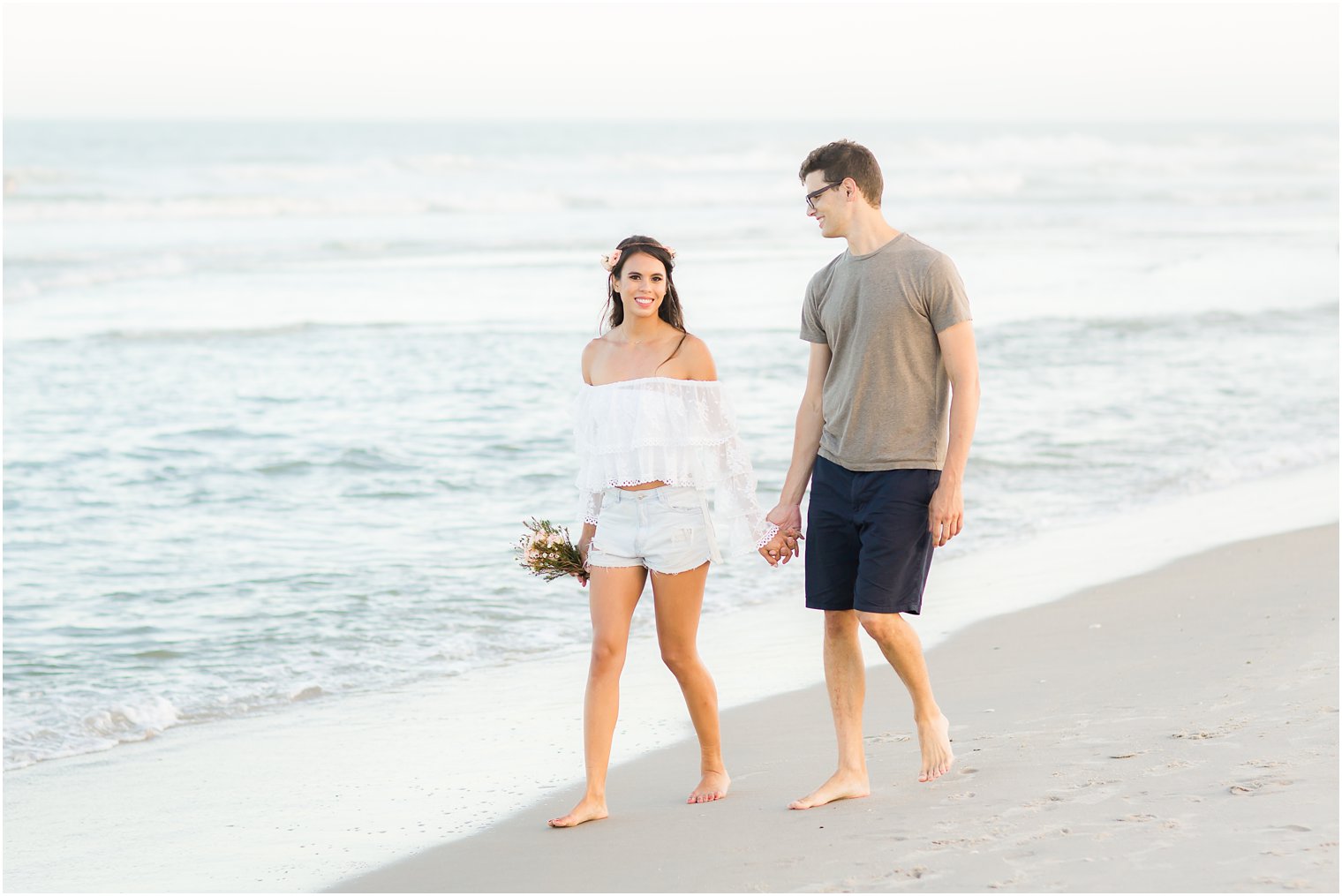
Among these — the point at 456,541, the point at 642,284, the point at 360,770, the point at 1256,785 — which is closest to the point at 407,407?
the point at 456,541

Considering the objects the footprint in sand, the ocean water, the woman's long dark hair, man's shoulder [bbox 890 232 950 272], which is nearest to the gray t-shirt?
man's shoulder [bbox 890 232 950 272]

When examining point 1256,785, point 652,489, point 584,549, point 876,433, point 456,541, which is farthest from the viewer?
point 456,541

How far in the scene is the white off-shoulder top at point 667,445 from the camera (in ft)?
13.4

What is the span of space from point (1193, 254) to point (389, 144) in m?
55.2

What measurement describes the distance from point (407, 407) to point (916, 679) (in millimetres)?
8646

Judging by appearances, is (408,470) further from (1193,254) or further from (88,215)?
(88,215)

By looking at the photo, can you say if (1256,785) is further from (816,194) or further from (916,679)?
(816,194)

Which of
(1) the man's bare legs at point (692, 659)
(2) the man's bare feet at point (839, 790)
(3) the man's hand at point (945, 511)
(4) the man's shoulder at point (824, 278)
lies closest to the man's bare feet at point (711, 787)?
(1) the man's bare legs at point (692, 659)

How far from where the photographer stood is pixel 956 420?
3795 millimetres

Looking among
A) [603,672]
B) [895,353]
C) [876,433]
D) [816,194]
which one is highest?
[816,194]

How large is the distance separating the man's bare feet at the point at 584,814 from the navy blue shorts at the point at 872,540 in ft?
2.83

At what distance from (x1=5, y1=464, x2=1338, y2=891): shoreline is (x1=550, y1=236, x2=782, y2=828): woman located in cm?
59

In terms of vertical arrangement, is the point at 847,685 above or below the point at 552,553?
below

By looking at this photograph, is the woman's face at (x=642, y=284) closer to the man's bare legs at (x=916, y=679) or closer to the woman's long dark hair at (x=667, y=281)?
the woman's long dark hair at (x=667, y=281)
